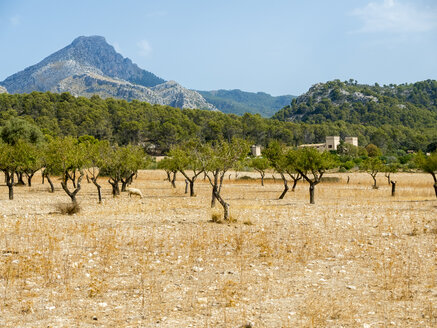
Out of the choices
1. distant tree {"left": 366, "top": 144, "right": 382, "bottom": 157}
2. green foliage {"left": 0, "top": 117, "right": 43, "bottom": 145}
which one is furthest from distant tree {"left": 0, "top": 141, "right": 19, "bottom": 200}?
distant tree {"left": 366, "top": 144, "right": 382, "bottom": 157}

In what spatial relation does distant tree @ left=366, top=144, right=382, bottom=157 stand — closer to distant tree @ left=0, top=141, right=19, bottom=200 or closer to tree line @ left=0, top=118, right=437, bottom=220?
tree line @ left=0, top=118, right=437, bottom=220

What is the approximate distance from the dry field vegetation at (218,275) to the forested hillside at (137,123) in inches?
3936

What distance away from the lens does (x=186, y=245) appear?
16141 mm

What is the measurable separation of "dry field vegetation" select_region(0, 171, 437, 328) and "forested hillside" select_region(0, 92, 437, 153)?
100.0 meters

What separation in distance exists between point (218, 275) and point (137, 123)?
140m

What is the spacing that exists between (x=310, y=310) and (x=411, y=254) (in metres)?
7.21

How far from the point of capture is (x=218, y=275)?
12.1 metres

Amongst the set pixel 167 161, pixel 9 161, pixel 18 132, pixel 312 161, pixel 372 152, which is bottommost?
pixel 312 161

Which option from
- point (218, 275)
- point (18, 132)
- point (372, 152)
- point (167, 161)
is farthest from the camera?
point (372, 152)

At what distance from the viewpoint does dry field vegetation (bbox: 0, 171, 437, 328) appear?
8898mm

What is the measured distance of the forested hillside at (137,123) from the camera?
139 metres

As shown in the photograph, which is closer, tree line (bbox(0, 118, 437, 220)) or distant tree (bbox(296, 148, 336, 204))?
tree line (bbox(0, 118, 437, 220))

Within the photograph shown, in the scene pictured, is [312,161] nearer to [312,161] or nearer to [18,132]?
[312,161]

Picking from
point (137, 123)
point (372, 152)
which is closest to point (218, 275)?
point (137, 123)
